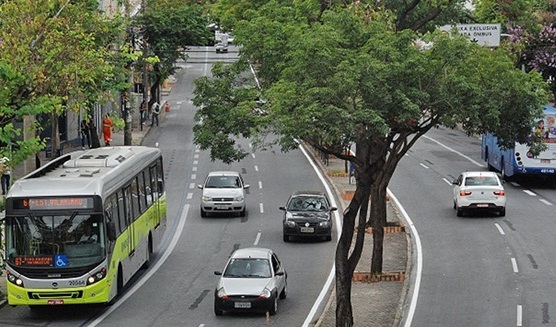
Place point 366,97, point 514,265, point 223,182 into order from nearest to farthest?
point 366,97
point 514,265
point 223,182

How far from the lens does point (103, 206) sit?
2748 centimetres

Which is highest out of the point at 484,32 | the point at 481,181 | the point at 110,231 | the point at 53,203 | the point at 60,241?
the point at 484,32

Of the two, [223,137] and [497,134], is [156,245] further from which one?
[497,134]

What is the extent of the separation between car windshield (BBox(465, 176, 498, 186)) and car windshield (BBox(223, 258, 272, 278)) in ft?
53.5

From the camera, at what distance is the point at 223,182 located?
44125 mm

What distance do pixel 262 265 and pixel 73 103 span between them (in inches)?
255

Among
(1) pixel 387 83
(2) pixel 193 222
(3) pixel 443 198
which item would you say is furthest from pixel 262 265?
(3) pixel 443 198

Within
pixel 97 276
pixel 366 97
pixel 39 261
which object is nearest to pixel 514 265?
pixel 366 97

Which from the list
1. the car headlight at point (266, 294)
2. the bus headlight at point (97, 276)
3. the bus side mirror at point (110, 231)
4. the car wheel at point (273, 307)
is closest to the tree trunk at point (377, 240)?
the car wheel at point (273, 307)

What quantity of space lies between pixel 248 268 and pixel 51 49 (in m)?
7.38

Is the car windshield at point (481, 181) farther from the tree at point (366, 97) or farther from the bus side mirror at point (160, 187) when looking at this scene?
the tree at point (366, 97)

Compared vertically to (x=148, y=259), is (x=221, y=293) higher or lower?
higher

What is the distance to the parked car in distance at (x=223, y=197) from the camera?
43.2 m

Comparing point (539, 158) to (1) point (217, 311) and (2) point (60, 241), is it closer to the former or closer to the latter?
(1) point (217, 311)
